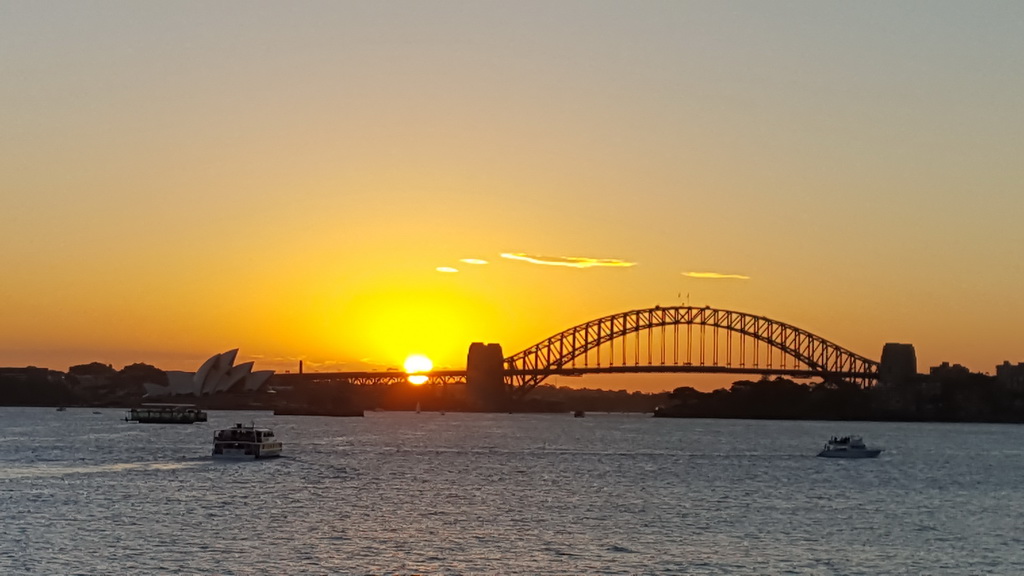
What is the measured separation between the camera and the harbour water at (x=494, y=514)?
1452 inches

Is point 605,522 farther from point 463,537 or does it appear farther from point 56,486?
point 56,486

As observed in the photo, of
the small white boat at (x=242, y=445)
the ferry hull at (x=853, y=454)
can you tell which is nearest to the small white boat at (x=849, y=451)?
the ferry hull at (x=853, y=454)

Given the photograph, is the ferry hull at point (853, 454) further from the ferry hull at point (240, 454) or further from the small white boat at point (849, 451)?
the ferry hull at point (240, 454)

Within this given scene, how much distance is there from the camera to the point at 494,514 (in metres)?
48.8

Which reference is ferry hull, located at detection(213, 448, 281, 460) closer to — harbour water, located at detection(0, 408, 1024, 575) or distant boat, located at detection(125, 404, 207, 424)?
harbour water, located at detection(0, 408, 1024, 575)

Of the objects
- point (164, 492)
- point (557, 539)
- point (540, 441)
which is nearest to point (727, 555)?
point (557, 539)

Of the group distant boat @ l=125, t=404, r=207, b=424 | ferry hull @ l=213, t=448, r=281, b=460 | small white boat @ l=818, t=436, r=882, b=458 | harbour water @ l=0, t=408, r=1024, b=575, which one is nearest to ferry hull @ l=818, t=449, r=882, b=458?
small white boat @ l=818, t=436, r=882, b=458

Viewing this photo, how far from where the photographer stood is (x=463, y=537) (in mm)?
41844

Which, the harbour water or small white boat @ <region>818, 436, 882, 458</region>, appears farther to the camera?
small white boat @ <region>818, 436, 882, 458</region>

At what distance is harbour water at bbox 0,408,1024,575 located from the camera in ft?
121

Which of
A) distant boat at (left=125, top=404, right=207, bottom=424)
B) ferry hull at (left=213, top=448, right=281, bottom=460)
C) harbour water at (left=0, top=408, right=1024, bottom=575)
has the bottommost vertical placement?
harbour water at (left=0, top=408, right=1024, bottom=575)

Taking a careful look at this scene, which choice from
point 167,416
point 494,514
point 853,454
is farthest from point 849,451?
point 167,416

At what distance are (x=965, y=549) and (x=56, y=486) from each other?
119 ft

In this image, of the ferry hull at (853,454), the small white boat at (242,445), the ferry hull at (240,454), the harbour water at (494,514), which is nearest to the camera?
the harbour water at (494,514)
